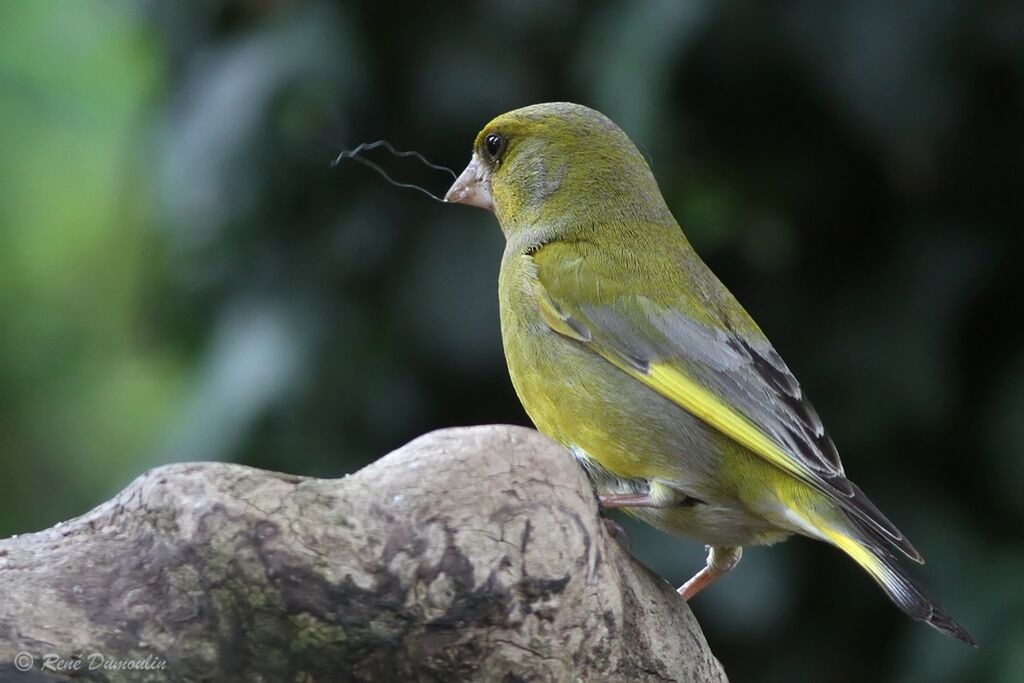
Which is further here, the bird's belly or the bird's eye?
the bird's eye

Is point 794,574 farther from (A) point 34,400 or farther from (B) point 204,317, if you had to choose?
(A) point 34,400

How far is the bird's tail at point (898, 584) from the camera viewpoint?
310 cm

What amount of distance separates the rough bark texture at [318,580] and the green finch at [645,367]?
649 millimetres

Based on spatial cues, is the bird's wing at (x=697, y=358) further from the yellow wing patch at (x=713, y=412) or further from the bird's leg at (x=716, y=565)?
the bird's leg at (x=716, y=565)

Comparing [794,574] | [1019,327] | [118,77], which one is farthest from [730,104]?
[118,77]

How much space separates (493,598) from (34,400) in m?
6.04

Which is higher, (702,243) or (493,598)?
(702,243)

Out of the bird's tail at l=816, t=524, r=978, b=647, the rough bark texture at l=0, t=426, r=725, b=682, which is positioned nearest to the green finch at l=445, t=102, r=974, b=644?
the bird's tail at l=816, t=524, r=978, b=647

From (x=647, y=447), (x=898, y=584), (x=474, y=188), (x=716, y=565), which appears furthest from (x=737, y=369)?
(x=474, y=188)

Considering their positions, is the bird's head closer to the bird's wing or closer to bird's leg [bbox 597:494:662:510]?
the bird's wing

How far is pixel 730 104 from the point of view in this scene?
482 cm

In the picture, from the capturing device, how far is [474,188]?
4293 mm

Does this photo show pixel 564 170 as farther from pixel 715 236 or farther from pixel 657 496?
pixel 657 496

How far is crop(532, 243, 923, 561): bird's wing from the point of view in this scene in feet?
11.6
